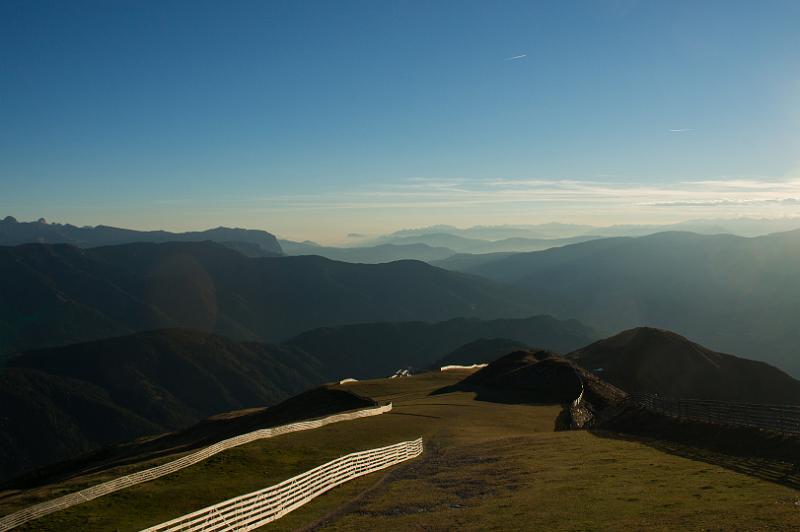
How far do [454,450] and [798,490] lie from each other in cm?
2389

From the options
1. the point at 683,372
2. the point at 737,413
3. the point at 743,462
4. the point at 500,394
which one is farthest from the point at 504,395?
the point at 683,372

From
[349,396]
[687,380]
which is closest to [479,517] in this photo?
[349,396]

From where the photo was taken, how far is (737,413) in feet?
145

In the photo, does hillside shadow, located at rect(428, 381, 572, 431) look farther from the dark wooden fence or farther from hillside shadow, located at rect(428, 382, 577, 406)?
the dark wooden fence

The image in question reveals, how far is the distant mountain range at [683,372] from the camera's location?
423ft

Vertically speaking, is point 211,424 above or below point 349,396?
below

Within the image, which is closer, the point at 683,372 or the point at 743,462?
the point at 743,462

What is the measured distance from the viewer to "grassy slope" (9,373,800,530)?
2367 centimetres

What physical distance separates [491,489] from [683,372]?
120 meters

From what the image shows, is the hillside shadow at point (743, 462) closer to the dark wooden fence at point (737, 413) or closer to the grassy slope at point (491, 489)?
the grassy slope at point (491, 489)

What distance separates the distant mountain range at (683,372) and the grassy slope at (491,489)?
8863 cm

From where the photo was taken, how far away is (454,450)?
149 ft

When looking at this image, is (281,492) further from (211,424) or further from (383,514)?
(211,424)

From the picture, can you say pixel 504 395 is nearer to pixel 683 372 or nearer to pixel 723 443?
pixel 723 443
